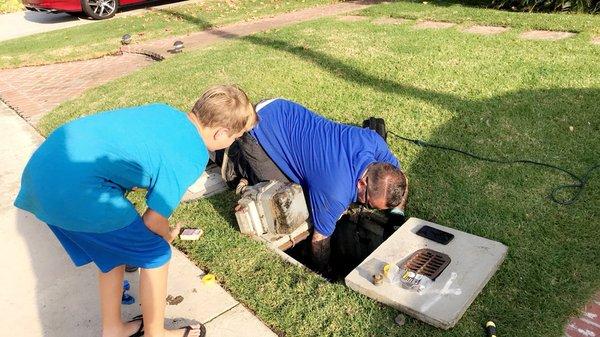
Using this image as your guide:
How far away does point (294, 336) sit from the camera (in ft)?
8.13

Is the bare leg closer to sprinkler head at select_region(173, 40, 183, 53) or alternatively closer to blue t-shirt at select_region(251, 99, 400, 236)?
blue t-shirt at select_region(251, 99, 400, 236)

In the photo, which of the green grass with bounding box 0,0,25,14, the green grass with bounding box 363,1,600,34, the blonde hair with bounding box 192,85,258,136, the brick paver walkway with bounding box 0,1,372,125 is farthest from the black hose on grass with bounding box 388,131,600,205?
the green grass with bounding box 0,0,25,14

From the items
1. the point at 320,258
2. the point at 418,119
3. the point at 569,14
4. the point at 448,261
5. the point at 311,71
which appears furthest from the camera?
the point at 569,14

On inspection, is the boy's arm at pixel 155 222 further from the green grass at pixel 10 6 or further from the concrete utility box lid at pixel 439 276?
the green grass at pixel 10 6

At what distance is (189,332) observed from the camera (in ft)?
7.98

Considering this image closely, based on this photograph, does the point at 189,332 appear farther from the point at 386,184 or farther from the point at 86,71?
the point at 86,71

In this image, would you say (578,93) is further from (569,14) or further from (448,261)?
(569,14)

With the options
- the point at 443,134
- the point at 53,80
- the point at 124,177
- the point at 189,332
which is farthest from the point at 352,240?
the point at 53,80

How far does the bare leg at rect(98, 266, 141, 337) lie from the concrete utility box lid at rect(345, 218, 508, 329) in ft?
3.76

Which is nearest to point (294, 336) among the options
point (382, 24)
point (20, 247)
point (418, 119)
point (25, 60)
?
point (20, 247)

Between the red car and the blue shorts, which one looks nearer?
the blue shorts

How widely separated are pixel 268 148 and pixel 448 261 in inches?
51.8

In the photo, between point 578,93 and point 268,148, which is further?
point 578,93

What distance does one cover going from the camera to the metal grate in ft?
8.78
